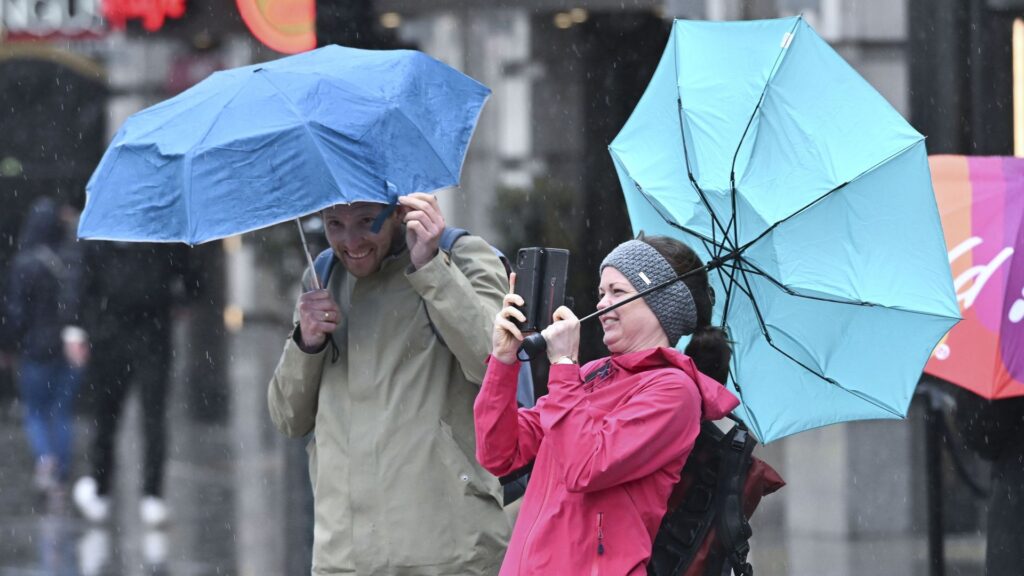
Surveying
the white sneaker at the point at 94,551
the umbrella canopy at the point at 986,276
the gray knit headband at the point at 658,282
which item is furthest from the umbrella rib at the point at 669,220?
the white sneaker at the point at 94,551

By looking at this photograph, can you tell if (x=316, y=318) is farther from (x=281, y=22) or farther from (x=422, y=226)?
(x=281, y=22)

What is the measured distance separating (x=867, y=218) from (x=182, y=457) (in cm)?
828

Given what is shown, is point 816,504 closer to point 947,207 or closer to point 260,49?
point 947,207

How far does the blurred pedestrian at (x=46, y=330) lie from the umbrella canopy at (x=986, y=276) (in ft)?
22.7

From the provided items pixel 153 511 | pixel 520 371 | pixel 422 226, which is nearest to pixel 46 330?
pixel 153 511

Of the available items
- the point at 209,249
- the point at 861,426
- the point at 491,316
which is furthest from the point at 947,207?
the point at 209,249

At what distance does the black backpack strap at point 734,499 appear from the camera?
3625mm

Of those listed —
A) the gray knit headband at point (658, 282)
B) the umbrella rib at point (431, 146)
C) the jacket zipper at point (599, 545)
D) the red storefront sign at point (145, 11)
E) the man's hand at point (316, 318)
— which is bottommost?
the jacket zipper at point (599, 545)

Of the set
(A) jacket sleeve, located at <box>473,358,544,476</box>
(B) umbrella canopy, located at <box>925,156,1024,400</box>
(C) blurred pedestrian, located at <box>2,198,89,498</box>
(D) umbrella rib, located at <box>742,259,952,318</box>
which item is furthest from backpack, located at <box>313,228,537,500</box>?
(C) blurred pedestrian, located at <box>2,198,89,498</box>

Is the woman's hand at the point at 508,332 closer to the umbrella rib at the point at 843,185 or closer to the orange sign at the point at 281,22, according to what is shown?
the umbrella rib at the point at 843,185

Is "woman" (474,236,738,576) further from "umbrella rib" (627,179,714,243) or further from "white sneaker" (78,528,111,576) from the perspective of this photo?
"white sneaker" (78,528,111,576)

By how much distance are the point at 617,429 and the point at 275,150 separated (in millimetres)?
1124

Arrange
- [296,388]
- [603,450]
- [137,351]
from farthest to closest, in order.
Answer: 1. [137,351]
2. [296,388]
3. [603,450]

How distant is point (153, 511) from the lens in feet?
30.8
